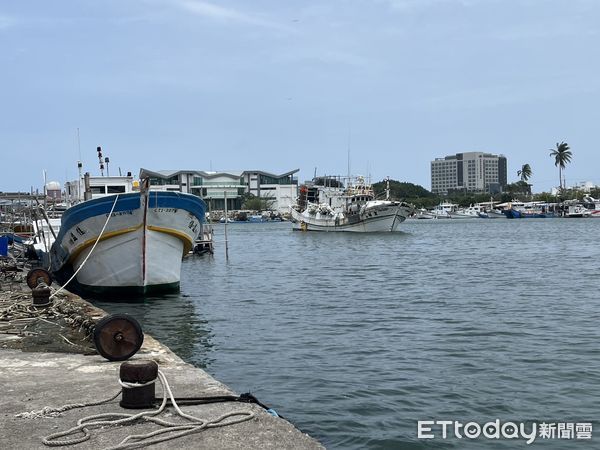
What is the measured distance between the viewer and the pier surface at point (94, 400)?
5.04 meters

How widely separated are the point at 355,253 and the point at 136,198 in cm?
2621

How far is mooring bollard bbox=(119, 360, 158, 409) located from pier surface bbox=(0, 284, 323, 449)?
4.5 inches

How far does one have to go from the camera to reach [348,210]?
72.2m

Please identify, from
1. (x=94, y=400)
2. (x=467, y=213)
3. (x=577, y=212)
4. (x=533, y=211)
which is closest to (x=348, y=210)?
(x=94, y=400)

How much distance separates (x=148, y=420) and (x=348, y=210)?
6722 cm

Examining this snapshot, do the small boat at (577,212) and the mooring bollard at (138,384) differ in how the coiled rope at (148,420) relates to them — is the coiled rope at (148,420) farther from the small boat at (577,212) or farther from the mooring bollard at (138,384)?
the small boat at (577,212)

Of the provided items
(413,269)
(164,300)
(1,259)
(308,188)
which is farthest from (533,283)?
(308,188)

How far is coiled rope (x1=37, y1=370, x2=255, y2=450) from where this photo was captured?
493 centimetres

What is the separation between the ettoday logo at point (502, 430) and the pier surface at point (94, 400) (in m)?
2.69

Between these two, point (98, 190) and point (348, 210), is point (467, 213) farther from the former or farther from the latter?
point (98, 190)

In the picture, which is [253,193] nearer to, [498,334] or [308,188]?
[308,188]

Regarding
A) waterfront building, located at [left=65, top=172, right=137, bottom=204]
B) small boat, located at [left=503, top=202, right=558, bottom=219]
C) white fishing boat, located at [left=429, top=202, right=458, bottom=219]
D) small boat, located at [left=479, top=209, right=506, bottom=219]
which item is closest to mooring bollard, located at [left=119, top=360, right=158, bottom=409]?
waterfront building, located at [left=65, top=172, right=137, bottom=204]

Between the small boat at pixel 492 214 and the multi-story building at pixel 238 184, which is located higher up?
the multi-story building at pixel 238 184

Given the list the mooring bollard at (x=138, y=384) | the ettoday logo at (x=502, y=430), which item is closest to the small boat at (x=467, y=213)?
the ettoday logo at (x=502, y=430)
